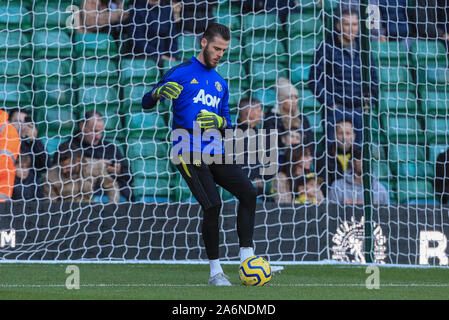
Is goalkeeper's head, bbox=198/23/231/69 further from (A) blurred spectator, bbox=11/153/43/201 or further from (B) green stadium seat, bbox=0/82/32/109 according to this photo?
(B) green stadium seat, bbox=0/82/32/109

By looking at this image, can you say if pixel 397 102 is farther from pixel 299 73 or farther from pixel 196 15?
pixel 196 15

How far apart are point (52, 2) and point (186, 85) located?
4.36 meters

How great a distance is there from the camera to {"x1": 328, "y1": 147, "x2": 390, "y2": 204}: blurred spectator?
7.66m

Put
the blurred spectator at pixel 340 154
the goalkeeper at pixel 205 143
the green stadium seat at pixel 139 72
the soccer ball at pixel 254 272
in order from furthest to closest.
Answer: the green stadium seat at pixel 139 72 → the blurred spectator at pixel 340 154 → the goalkeeper at pixel 205 143 → the soccer ball at pixel 254 272

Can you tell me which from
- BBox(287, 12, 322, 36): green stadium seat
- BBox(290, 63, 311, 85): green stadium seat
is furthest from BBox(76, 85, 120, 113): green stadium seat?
BBox(287, 12, 322, 36): green stadium seat

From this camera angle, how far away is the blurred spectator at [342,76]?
26.8ft

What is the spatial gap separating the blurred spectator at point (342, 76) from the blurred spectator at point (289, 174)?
424 millimetres

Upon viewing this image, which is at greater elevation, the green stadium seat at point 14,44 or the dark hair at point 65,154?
the green stadium seat at point 14,44

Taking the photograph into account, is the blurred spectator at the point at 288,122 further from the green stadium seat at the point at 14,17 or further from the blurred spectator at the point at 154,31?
the green stadium seat at the point at 14,17

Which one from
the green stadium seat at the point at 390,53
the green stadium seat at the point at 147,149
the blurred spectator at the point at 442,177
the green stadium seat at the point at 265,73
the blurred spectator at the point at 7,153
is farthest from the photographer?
the green stadium seat at the point at 390,53

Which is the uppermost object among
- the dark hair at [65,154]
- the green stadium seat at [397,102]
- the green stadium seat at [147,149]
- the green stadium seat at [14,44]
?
the green stadium seat at [14,44]

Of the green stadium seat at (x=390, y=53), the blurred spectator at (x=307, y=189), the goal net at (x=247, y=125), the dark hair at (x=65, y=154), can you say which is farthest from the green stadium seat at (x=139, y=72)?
the green stadium seat at (x=390, y=53)

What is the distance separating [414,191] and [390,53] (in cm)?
158

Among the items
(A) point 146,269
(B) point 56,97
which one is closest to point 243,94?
(B) point 56,97
